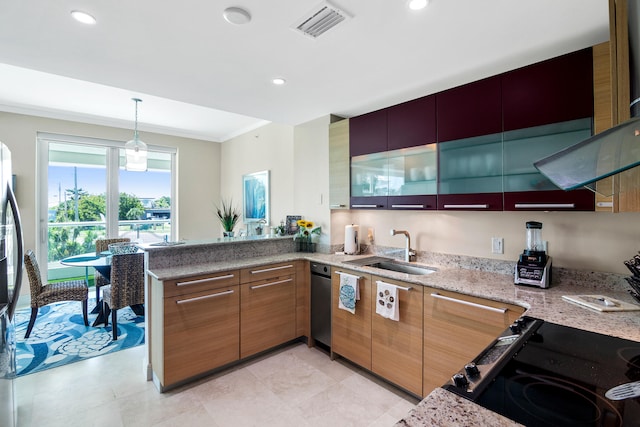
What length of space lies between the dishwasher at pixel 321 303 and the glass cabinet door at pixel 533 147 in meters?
1.66

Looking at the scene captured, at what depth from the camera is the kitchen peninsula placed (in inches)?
32.0

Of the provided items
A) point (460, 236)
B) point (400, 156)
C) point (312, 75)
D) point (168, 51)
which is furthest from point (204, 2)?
point (460, 236)

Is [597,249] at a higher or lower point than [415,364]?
higher

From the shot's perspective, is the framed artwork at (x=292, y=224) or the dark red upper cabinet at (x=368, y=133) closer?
the dark red upper cabinet at (x=368, y=133)

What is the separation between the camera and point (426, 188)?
2.54m

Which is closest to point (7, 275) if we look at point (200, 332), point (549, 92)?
point (200, 332)

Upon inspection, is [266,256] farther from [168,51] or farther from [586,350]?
[586,350]

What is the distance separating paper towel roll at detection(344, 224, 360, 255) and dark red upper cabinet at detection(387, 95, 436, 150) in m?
0.95

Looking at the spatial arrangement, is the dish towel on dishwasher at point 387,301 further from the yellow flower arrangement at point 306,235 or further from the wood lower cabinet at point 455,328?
the yellow flower arrangement at point 306,235

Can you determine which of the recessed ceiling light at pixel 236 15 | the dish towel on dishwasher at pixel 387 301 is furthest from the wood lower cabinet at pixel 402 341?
the recessed ceiling light at pixel 236 15

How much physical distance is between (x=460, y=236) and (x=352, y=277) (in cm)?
100

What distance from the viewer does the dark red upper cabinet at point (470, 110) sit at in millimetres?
2133

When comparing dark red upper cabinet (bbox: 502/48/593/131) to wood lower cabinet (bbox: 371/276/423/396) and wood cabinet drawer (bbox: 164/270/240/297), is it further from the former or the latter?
wood cabinet drawer (bbox: 164/270/240/297)

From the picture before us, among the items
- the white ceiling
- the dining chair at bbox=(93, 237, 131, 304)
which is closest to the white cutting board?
the white ceiling
